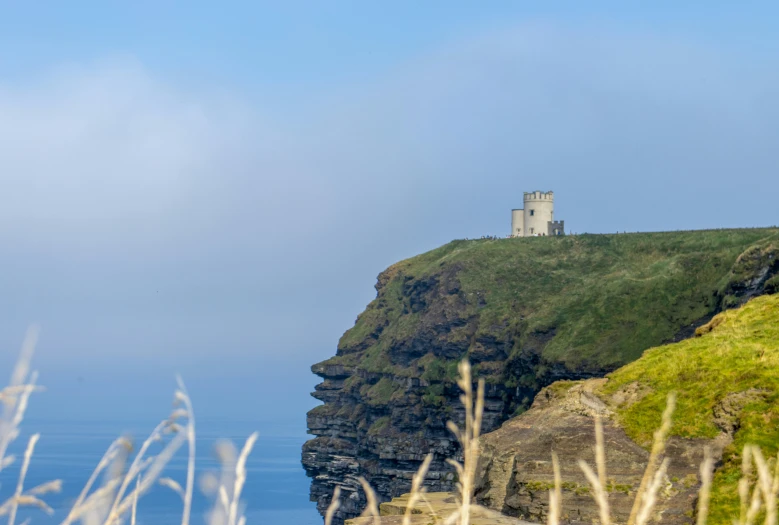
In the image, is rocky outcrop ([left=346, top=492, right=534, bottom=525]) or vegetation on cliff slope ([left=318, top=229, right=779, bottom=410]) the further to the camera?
vegetation on cliff slope ([left=318, top=229, right=779, bottom=410])

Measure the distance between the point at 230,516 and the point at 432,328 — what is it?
116 m

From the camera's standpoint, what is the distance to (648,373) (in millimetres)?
36375

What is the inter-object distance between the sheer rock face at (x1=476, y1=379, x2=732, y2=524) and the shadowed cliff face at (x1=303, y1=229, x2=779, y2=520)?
160 feet

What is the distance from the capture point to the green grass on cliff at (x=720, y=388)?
2825cm

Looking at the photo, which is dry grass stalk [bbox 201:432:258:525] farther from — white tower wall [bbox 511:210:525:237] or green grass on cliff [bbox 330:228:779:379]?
white tower wall [bbox 511:210:525:237]

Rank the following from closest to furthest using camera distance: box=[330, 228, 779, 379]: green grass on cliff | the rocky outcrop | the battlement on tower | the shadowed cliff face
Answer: the rocky outcrop → box=[330, 228, 779, 379]: green grass on cliff → the shadowed cliff face → the battlement on tower

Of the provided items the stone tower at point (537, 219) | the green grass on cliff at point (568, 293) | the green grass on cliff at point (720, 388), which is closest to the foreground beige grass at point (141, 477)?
the green grass on cliff at point (720, 388)

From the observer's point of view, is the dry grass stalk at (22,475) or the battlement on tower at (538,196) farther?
the battlement on tower at (538,196)

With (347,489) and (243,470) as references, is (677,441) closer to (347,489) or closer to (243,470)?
(243,470)

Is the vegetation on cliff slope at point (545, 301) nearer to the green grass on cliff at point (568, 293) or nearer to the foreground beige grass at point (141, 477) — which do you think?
the green grass on cliff at point (568, 293)

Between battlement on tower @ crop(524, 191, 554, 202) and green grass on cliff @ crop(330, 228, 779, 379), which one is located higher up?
battlement on tower @ crop(524, 191, 554, 202)

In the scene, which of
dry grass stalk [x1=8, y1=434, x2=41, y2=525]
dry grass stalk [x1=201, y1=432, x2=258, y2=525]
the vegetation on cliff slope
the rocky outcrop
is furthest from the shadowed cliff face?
dry grass stalk [x1=8, y1=434, x2=41, y2=525]

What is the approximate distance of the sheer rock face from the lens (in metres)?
28.2

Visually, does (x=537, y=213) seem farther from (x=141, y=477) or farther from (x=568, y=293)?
(x=141, y=477)
